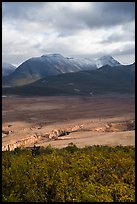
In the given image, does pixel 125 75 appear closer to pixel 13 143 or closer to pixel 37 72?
pixel 37 72

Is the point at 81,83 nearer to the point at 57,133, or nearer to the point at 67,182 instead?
the point at 57,133

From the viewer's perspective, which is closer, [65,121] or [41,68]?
[65,121]

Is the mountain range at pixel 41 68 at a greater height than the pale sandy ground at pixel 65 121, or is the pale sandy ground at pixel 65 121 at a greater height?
the mountain range at pixel 41 68

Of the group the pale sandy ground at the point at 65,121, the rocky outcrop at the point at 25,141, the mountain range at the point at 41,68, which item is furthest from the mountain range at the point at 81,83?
the rocky outcrop at the point at 25,141

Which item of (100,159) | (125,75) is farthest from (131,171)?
(125,75)

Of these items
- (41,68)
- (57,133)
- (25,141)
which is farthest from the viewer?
(41,68)

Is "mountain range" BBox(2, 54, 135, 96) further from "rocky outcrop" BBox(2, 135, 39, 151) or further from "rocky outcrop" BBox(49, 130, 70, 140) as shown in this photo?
"rocky outcrop" BBox(2, 135, 39, 151)

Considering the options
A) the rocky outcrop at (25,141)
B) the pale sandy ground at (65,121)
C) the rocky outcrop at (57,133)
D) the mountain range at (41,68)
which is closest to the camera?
the pale sandy ground at (65,121)

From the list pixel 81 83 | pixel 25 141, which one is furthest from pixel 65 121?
pixel 81 83

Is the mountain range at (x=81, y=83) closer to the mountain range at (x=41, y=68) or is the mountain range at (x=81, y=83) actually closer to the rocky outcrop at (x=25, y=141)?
the mountain range at (x=41, y=68)
